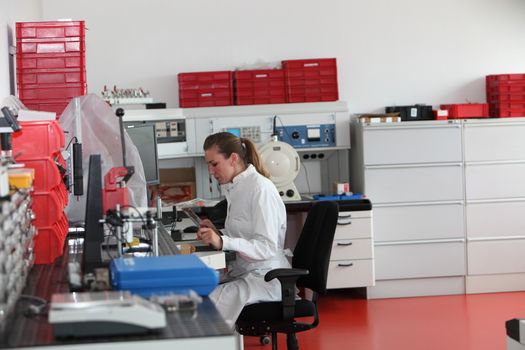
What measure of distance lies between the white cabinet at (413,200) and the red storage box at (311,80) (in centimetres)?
37

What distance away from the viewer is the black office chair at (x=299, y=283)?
151 inches

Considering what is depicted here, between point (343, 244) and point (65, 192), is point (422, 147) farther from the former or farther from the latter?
point (65, 192)

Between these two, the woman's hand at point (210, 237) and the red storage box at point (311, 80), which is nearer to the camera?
the woman's hand at point (210, 237)

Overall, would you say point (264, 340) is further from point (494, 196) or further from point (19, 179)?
point (19, 179)

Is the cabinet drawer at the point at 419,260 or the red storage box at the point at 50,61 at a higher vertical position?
the red storage box at the point at 50,61

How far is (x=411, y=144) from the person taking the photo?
6441 millimetres

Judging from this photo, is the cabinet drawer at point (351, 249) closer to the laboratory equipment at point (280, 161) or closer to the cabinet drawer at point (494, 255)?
the laboratory equipment at point (280, 161)

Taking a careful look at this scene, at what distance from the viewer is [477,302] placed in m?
6.35

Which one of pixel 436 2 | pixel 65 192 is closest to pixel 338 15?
pixel 436 2

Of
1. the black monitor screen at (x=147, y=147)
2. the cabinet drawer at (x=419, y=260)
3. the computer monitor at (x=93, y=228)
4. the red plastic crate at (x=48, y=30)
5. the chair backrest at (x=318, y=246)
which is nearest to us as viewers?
the computer monitor at (x=93, y=228)

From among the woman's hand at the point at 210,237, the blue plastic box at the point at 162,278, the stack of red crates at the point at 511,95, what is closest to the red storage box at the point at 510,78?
the stack of red crates at the point at 511,95

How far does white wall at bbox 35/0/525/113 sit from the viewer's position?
262 inches

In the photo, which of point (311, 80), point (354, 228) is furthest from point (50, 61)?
point (354, 228)

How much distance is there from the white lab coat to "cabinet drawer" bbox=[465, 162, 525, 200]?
109 inches
